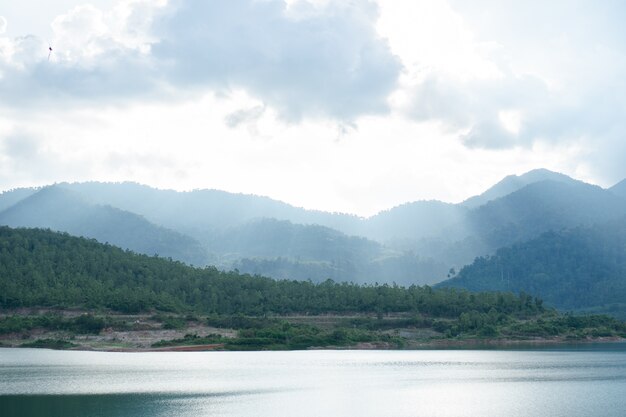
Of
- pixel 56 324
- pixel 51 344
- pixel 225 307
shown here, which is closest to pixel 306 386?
pixel 51 344

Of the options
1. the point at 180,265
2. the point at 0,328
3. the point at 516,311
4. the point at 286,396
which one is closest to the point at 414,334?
the point at 516,311

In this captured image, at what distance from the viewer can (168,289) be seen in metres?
135

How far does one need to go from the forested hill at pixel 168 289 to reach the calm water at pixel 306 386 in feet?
103

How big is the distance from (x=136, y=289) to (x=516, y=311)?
221ft

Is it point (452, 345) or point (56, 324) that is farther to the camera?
point (452, 345)

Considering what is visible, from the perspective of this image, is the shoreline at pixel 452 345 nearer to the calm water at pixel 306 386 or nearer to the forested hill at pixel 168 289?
the calm water at pixel 306 386

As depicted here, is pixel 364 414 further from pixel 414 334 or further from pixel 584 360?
pixel 414 334

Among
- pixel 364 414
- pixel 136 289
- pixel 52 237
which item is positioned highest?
pixel 52 237

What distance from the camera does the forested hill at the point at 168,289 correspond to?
12088 centimetres

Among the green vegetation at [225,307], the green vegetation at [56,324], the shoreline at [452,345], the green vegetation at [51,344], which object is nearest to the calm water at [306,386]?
the green vegetation at [51,344]

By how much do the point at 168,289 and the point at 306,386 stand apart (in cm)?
7940

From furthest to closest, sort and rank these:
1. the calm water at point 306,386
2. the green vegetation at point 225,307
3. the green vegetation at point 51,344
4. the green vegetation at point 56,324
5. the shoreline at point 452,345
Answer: the green vegetation at point 225,307
the green vegetation at point 56,324
the green vegetation at point 51,344
the shoreline at point 452,345
the calm water at point 306,386

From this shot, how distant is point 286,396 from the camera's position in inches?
2117

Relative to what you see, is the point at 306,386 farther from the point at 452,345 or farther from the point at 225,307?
the point at 225,307
